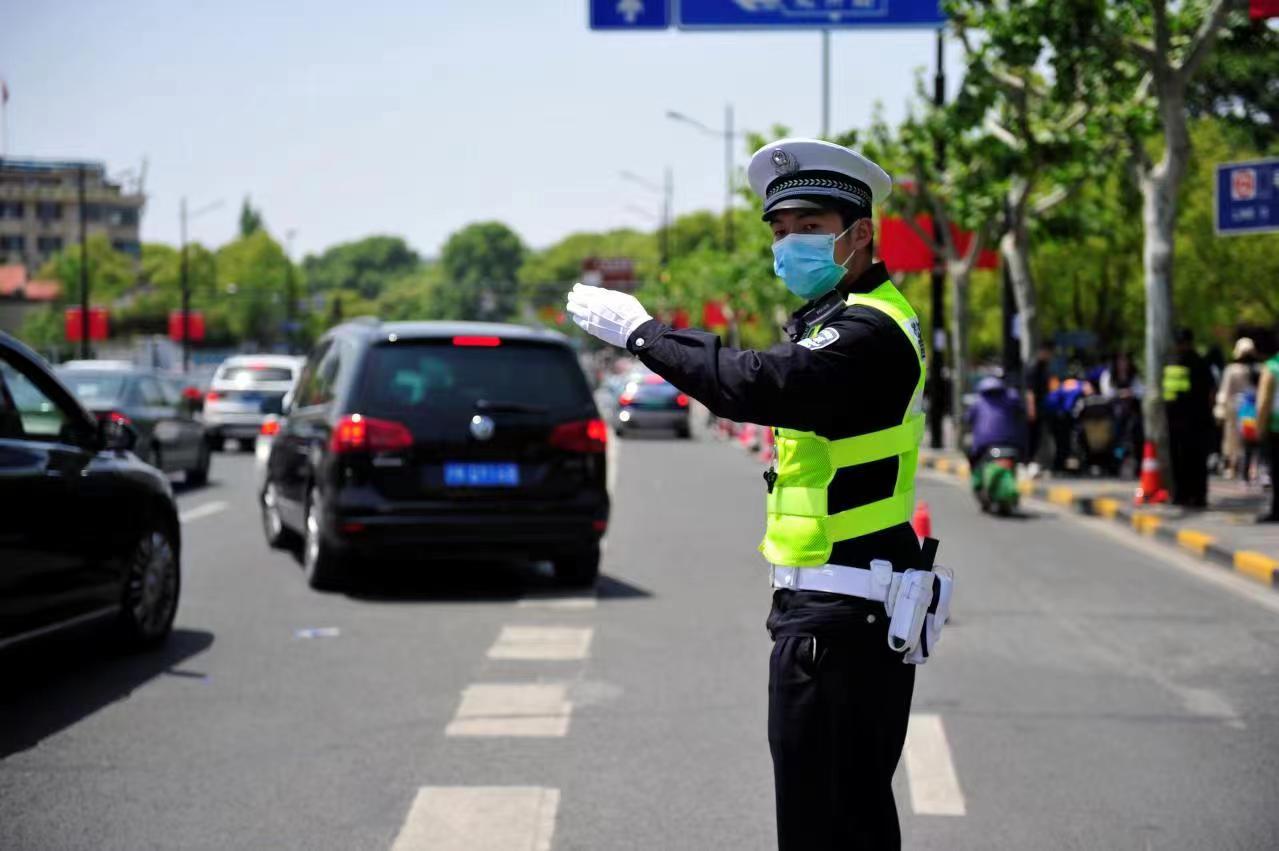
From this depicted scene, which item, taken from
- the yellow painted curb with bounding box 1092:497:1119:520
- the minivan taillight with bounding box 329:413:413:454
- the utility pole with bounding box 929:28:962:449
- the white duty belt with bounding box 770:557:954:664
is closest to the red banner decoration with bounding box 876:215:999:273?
the utility pole with bounding box 929:28:962:449

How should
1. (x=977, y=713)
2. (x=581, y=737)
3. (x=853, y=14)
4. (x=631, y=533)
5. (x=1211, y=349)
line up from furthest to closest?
(x=1211, y=349), (x=853, y=14), (x=631, y=533), (x=977, y=713), (x=581, y=737)

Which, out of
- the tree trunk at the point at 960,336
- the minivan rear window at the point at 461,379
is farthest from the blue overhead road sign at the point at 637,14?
the minivan rear window at the point at 461,379

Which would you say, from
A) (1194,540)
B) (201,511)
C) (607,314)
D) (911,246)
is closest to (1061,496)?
(1194,540)

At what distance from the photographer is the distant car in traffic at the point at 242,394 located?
29.9 meters

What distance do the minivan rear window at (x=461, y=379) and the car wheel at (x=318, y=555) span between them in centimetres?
82

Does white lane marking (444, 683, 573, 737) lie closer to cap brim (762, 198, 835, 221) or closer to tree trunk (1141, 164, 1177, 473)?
cap brim (762, 198, 835, 221)

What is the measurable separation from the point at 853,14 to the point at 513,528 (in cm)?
1143

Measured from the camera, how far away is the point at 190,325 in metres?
101

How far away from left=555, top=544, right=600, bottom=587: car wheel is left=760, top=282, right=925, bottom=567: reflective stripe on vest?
8.11 meters

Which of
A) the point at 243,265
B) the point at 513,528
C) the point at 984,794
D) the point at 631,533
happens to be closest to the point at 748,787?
the point at 984,794

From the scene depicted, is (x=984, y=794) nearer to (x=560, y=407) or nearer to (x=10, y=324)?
(x=560, y=407)

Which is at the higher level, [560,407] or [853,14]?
[853,14]

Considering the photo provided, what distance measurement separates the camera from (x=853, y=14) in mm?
20750

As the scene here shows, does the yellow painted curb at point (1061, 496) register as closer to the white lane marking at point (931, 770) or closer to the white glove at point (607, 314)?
the white lane marking at point (931, 770)
